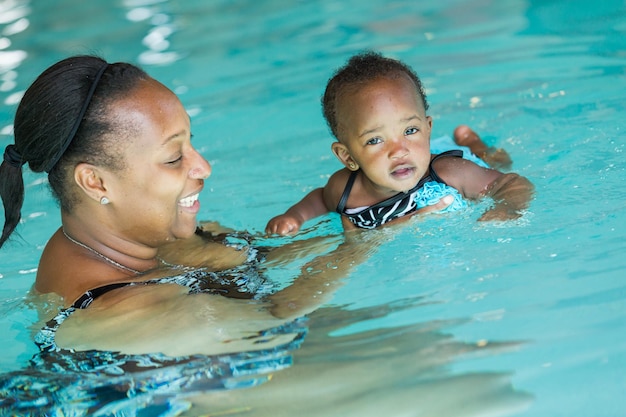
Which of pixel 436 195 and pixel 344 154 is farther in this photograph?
pixel 344 154

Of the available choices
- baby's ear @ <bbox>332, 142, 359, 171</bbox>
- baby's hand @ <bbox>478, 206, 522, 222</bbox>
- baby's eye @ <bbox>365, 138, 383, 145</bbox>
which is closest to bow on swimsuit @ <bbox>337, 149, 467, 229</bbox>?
baby's ear @ <bbox>332, 142, 359, 171</bbox>

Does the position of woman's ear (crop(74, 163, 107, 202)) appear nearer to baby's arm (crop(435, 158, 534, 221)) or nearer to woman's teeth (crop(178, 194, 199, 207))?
woman's teeth (crop(178, 194, 199, 207))

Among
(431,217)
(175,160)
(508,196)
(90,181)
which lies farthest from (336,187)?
(90,181)

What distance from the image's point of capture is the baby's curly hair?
154 inches

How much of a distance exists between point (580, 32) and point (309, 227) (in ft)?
10.5

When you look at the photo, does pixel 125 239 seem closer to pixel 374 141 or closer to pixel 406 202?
pixel 374 141

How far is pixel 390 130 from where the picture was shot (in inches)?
Result: 150

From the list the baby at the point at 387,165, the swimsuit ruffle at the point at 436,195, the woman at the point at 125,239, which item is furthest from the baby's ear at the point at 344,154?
the woman at the point at 125,239

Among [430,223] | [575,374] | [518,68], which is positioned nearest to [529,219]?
[430,223]

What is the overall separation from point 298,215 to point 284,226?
136 millimetres

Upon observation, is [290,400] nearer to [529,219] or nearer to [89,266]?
[89,266]

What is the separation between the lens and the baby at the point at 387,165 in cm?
381

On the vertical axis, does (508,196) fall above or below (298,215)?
above

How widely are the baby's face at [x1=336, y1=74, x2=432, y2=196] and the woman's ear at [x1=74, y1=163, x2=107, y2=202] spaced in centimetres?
127
